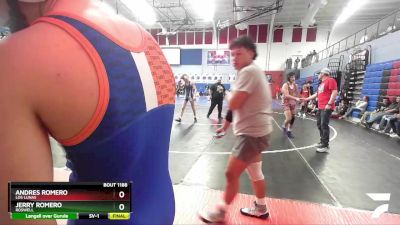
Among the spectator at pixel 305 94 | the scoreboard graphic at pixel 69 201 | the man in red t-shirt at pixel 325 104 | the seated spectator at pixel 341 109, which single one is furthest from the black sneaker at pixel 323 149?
the seated spectator at pixel 341 109

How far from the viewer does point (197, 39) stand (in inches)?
1055

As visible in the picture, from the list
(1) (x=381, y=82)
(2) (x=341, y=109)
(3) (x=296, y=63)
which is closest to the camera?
(1) (x=381, y=82)

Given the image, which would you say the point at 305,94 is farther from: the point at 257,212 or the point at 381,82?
the point at 257,212

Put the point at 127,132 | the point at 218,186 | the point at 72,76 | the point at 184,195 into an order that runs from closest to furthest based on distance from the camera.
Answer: the point at 72,76 < the point at 127,132 < the point at 184,195 < the point at 218,186

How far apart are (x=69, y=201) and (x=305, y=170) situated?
4420mm

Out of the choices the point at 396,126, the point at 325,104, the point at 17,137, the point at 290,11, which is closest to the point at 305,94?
the point at 396,126

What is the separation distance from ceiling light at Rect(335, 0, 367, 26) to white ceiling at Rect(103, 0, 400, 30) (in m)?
0.33

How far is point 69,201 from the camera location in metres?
0.58

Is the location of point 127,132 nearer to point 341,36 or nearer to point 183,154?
point 183,154

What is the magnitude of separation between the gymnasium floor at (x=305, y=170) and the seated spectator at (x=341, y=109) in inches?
201

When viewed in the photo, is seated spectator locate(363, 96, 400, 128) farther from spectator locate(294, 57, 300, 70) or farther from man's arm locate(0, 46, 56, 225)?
spectator locate(294, 57, 300, 70)

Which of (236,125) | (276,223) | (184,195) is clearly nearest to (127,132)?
(236,125)

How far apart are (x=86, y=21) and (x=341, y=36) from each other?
28.1 meters

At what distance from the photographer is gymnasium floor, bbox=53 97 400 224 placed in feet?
11.0
